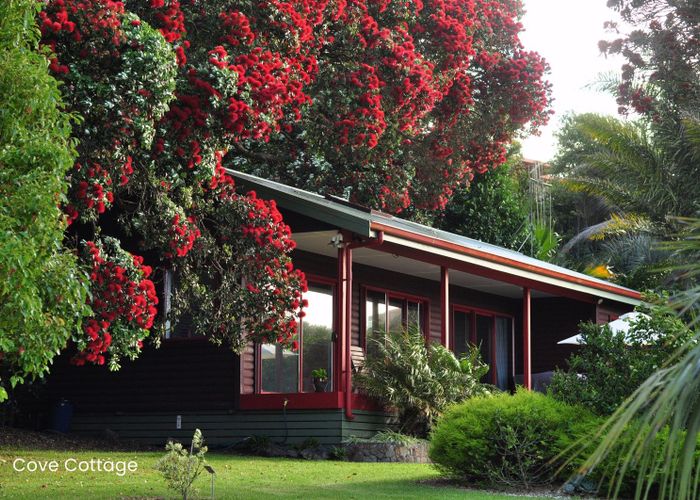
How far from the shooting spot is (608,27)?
2580cm

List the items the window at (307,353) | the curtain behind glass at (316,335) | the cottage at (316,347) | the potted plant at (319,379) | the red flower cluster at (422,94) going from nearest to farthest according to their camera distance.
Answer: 1. the cottage at (316,347)
2. the potted plant at (319,379)
3. the red flower cluster at (422,94)
4. the window at (307,353)
5. the curtain behind glass at (316,335)

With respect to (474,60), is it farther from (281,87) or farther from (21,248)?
(21,248)

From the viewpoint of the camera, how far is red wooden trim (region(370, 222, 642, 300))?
49.8 ft

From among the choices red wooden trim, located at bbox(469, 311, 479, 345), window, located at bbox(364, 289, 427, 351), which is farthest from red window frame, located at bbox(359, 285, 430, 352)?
red wooden trim, located at bbox(469, 311, 479, 345)

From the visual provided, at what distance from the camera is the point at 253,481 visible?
1099 centimetres

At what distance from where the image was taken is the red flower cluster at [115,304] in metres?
11.1

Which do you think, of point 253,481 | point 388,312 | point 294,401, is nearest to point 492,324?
point 388,312

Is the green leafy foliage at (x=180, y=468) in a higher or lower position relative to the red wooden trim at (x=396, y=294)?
lower

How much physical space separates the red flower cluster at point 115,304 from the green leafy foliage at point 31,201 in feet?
7.27

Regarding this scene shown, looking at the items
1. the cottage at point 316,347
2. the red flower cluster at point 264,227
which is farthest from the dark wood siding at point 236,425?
the red flower cluster at point 264,227

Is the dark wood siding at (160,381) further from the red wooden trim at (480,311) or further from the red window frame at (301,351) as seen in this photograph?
the red wooden trim at (480,311)

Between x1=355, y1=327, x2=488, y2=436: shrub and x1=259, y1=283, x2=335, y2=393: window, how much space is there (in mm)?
1165

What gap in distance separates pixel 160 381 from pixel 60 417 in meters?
1.87

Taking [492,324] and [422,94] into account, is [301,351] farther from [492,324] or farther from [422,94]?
[492,324]
